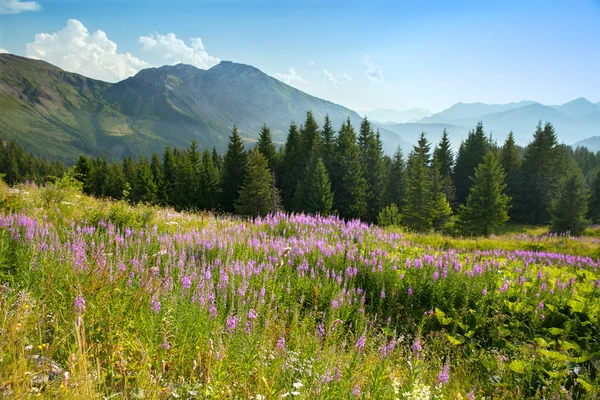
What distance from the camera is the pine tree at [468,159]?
5894cm

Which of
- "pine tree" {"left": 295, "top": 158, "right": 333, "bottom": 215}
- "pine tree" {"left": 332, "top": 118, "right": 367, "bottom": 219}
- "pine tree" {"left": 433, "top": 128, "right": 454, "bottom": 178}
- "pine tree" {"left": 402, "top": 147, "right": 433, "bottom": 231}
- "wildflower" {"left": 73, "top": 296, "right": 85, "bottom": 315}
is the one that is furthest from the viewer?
"pine tree" {"left": 433, "top": 128, "right": 454, "bottom": 178}

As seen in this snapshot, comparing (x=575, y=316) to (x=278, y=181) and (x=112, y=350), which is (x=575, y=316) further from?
(x=278, y=181)

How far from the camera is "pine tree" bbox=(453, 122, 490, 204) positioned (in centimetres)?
5894

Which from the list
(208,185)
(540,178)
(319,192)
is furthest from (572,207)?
(208,185)

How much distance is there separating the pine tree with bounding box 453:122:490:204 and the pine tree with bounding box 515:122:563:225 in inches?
290

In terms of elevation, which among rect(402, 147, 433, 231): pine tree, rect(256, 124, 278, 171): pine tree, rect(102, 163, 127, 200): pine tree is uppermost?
rect(256, 124, 278, 171): pine tree

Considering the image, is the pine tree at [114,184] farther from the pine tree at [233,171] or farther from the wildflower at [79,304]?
the wildflower at [79,304]

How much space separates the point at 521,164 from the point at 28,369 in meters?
69.4

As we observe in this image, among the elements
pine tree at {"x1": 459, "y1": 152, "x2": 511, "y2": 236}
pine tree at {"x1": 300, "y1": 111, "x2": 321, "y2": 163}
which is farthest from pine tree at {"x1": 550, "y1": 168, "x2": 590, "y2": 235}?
pine tree at {"x1": 300, "y1": 111, "x2": 321, "y2": 163}

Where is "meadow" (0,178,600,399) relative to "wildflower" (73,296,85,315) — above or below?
below

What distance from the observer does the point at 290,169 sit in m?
53.8

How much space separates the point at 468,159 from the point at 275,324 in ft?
214

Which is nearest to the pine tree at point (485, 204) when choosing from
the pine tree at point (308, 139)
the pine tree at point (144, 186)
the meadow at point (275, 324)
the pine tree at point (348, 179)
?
the pine tree at point (348, 179)

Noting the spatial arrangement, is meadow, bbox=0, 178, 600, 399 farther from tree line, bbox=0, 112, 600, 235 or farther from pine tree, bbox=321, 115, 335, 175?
pine tree, bbox=321, 115, 335, 175
